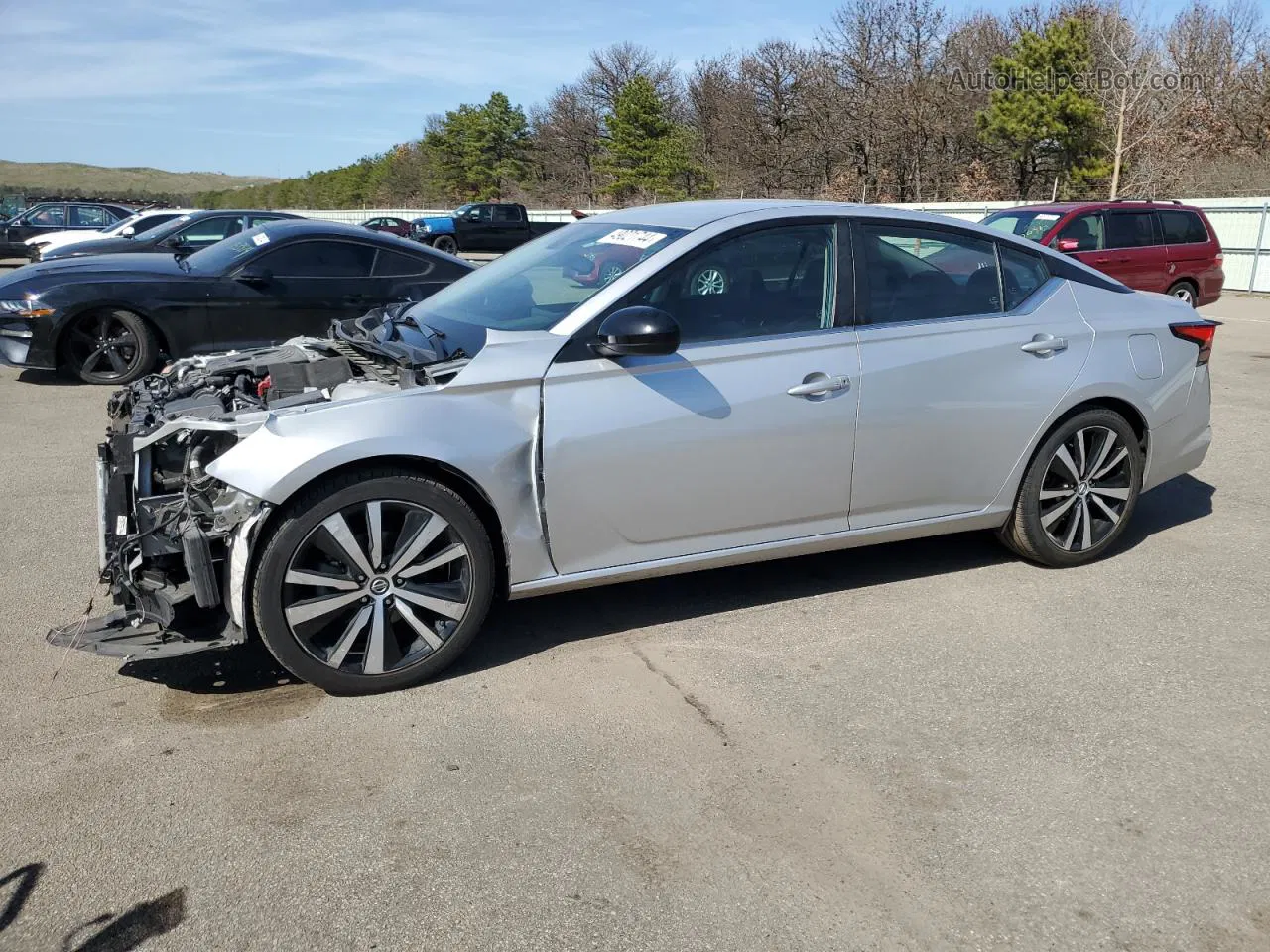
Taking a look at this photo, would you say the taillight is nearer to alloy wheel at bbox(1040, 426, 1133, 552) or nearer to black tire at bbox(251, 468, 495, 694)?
alloy wheel at bbox(1040, 426, 1133, 552)

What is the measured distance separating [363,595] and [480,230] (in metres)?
33.1

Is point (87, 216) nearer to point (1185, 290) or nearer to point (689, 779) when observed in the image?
point (1185, 290)

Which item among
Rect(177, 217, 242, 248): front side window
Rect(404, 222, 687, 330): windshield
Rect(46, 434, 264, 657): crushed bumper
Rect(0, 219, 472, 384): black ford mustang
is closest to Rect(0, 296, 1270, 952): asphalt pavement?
Rect(46, 434, 264, 657): crushed bumper

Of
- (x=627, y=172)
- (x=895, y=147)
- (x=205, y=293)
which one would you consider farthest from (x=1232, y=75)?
(x=205, y=293)

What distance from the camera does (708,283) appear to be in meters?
4.27

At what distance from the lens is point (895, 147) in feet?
142

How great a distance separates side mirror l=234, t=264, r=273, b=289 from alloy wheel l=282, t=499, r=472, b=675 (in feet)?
20.5

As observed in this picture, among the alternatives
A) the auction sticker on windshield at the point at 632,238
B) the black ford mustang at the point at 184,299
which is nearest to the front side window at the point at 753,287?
the auction sticker on windshield at the point at 632,238

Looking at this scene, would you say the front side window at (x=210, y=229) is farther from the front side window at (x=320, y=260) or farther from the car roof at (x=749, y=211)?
the car roof at (x=749, y=211)

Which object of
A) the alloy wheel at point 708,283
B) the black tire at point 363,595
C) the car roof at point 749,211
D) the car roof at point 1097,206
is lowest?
the black tire at point 363,595

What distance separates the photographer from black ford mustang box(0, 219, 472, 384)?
30.3 ft

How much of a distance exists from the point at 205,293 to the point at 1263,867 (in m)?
8.65

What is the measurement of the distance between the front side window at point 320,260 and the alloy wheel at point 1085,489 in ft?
21.7

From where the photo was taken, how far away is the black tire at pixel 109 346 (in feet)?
30.7
